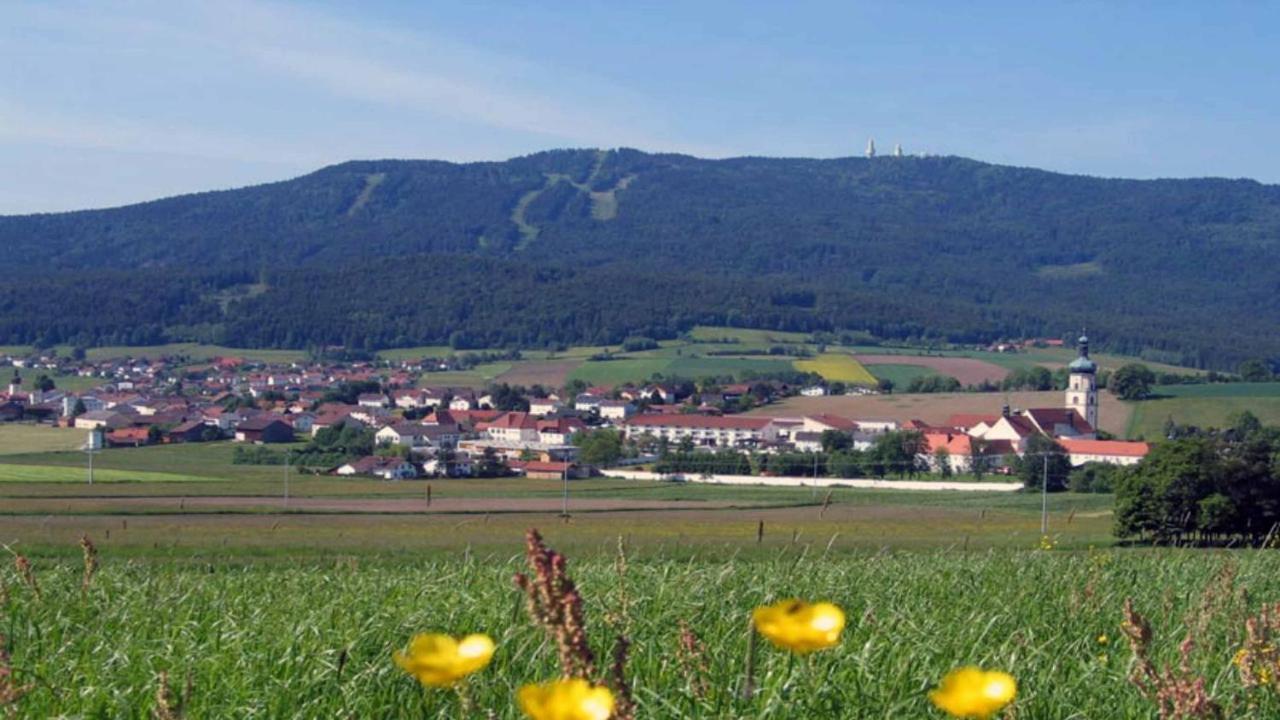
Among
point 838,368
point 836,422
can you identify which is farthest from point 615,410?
point 838,368

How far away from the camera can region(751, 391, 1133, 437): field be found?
74.6 metres

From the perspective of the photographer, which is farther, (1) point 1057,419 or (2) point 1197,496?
(1) point 1057,419

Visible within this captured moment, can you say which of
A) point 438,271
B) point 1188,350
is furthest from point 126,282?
point 1188,350

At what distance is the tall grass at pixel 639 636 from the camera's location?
446cm

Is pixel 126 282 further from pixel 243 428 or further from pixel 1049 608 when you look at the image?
pixel 1049 608

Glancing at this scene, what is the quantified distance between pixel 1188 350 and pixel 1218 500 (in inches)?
4356

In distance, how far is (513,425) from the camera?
238ft

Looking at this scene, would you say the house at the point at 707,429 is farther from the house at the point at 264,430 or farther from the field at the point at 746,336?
the field at the point at 746,336

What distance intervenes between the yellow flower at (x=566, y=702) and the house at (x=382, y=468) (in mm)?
53786

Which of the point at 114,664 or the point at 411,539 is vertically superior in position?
the point at 114,664

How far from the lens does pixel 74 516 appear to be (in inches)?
1259

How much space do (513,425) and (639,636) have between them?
67.3 metres

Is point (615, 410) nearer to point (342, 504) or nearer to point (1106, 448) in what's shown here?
point (1106, 448)

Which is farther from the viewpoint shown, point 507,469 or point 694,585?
point 507,469
